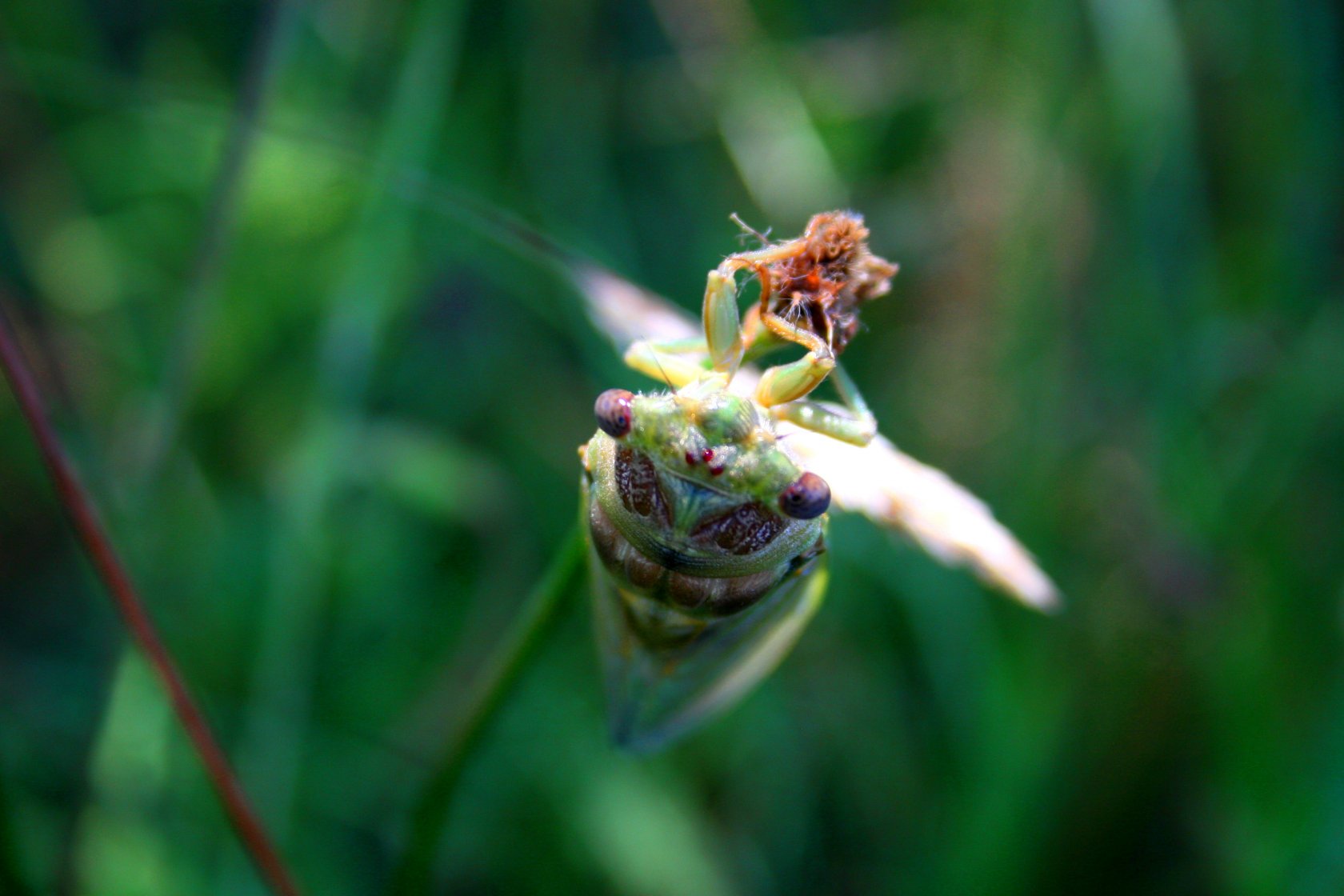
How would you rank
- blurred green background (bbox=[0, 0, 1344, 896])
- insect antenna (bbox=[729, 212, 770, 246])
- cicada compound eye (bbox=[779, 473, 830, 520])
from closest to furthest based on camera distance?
1. cicada compound eye (bbox=[779, 473, 830, 520])
2. insect antenna (bbox=[729, 212, 770, 246])
3. blurred green background (bbox=[0, 0, 1344, 896])

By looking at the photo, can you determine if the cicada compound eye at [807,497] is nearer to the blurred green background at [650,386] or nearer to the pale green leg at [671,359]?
the pale green leg at [671,359]

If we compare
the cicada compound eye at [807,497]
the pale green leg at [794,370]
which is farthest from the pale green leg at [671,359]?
the cicada compound eye at [807,497]

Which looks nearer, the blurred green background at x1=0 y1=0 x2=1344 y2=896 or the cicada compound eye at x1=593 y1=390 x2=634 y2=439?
the cicada compound eye at x1=593 y1=390 x2=634 y2=439

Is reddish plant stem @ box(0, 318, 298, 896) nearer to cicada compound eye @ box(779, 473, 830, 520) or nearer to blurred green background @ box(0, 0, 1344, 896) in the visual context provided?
blurred green background @ box(0, 0, 1344, 896)

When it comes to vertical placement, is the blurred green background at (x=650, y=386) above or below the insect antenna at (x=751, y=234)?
below

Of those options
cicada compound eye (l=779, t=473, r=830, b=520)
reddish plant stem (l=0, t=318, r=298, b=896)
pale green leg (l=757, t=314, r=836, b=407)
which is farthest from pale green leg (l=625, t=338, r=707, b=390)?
reddish plant stem (l=0, t=318, r=298, b=896)

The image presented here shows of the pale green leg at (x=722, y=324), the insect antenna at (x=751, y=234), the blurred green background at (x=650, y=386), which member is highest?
the insect antenna at (x=751, y=234)

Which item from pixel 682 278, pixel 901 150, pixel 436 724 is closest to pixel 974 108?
pixel 901 150

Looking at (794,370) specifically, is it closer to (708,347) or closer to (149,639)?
(708,347)

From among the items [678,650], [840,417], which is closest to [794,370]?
[840,417]
